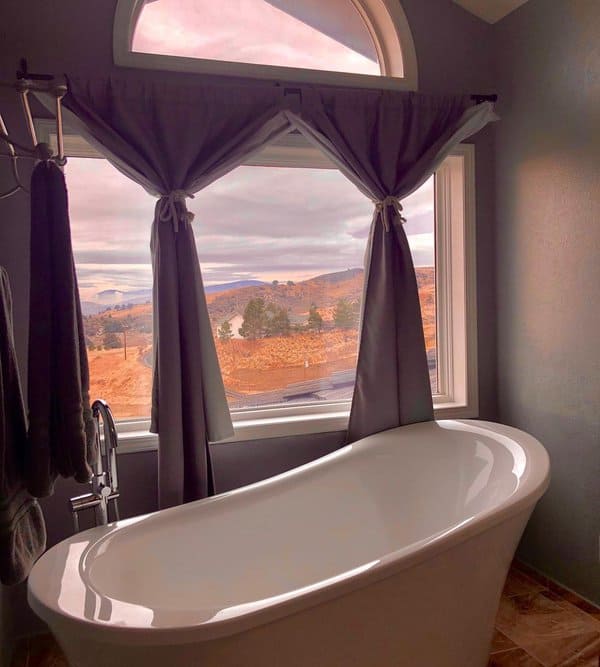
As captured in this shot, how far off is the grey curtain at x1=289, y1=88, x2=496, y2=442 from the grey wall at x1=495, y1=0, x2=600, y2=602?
0.32 metres

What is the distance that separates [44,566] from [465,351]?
1954 mm

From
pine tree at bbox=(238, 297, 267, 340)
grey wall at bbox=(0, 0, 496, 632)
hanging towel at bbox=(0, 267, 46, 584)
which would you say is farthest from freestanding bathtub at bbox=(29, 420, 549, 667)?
pine tree at bbox=(238, 297, 267, 340)

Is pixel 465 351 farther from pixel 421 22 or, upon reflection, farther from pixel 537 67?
pixel 421 22

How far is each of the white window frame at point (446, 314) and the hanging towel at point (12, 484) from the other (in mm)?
1074

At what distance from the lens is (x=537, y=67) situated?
2.49 metres

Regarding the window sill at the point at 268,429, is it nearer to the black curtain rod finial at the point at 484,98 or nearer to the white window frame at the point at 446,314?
the white window frame at the point at 446,314

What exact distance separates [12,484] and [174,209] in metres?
1.22

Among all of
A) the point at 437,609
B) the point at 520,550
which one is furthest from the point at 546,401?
the point at 437,609

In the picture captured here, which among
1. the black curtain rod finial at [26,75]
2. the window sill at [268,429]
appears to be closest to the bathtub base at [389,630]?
the window sill at [268,429]

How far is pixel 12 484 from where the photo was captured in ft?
4.15

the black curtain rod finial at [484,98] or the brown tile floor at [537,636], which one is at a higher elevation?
the black curtain rod finial at [484,98]

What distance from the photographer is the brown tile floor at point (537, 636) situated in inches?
80.3

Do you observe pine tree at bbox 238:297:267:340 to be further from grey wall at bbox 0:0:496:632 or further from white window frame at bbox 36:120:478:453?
grey wall at bbox 0:0:496:632

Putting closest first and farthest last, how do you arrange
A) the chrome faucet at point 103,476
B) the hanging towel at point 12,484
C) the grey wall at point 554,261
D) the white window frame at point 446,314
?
1. the hanging towel at point 12,484
2. the chrome faucet at point 103,476
3. the grey wall at point 554,261
4. the white window frame at point 446,314
